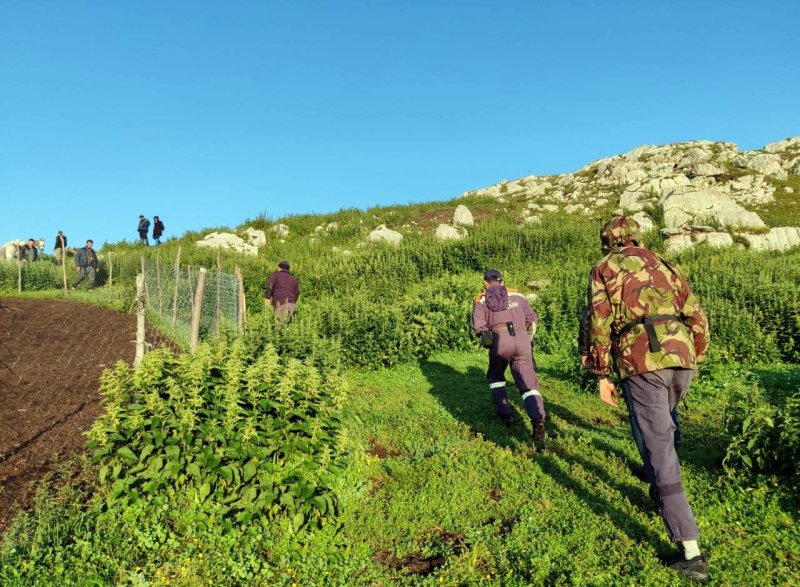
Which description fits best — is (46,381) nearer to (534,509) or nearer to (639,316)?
(534,509)

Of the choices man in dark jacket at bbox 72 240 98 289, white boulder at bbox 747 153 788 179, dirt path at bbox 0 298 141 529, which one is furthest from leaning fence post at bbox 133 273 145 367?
white boulder at bbox 747 153 788 179

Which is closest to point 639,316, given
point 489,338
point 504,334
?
point 504,334

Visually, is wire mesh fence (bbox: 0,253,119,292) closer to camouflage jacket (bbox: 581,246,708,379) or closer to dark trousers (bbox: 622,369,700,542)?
camouflage jacket (bbox: 581,246,708,379)

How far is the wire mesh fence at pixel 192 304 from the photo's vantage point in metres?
13.0

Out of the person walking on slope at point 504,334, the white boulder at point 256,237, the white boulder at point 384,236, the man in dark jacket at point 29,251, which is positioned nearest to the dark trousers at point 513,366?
the person walking on slope at point 504,334

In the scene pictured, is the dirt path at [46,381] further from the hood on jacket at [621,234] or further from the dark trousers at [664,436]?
the hood on jacket at [621,234]

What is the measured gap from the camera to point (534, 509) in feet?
→ 15.4

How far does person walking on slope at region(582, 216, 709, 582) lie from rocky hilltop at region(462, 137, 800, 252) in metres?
20.7

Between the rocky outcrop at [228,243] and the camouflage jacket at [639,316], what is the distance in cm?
2497

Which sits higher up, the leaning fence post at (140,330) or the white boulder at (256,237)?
the white boulder at (256,237)

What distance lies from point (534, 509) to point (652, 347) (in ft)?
6.40

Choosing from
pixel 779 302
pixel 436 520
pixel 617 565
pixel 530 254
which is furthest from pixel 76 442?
pixel 530 254

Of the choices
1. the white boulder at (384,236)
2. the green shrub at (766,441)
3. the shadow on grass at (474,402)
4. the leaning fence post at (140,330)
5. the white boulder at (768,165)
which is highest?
the white boulder at (768,165)

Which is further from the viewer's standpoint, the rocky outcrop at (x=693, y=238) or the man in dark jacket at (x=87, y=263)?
the man in dark jacket at (x=87, y=263)
